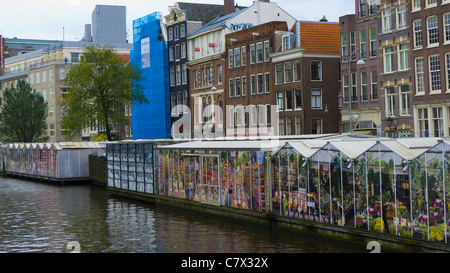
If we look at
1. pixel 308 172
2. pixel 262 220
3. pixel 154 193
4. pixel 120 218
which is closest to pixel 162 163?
pixel 154 193

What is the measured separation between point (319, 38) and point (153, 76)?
3061 centimetres

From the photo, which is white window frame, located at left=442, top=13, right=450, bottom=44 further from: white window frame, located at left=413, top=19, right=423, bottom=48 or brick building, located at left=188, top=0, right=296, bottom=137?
brick building, located at left=188, top=0, right=296, bottom=137

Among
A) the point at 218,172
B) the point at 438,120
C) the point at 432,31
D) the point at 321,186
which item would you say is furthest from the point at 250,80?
the point at 321,186

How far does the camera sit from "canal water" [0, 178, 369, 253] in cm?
2369

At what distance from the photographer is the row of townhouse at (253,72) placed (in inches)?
2343

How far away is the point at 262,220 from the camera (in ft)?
90.6

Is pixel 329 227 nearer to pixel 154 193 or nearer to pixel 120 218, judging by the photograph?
pixel 120 218

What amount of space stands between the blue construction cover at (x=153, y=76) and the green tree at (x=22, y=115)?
14593 millimetres

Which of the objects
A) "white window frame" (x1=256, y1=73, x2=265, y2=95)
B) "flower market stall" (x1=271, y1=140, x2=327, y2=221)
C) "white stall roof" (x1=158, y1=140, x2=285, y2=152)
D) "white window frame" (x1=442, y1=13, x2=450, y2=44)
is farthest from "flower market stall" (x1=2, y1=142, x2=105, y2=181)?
"flower market stall" (x1=271, y1=140, x2=327, y2=221)

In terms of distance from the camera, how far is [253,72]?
65875mm

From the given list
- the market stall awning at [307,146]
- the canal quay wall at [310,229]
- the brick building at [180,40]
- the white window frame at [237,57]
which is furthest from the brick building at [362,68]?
the brick building at [180,40]

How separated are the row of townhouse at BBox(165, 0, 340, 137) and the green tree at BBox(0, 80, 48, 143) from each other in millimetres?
22690

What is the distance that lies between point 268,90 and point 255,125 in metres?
3.96

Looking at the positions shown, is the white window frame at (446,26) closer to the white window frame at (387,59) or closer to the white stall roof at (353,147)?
the white window frame at (387,59)
